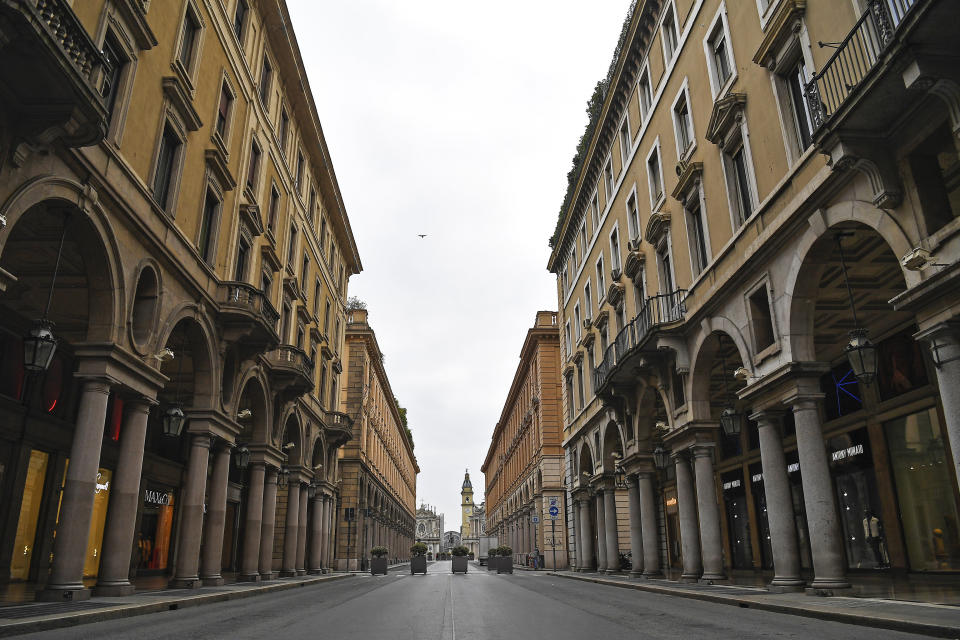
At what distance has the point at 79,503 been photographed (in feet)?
39.0

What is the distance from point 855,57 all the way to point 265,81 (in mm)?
20930

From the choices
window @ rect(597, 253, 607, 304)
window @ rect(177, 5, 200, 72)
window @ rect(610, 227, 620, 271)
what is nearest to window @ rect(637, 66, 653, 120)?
window @ rect(610, 227, 620, 271)

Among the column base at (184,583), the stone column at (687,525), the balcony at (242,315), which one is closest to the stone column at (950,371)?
the stone column at (687,525)

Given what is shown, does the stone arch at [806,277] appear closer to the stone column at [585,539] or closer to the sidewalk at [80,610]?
the sidewalk at [80,610]

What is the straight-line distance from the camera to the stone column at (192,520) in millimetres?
17359

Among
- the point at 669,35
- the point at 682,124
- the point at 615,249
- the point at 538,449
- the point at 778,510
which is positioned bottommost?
the point at 778,510

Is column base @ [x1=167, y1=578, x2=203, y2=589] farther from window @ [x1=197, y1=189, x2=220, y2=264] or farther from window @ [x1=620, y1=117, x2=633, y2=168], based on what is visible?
window @ [x1=620, y1=117, x2=633, y2=168]

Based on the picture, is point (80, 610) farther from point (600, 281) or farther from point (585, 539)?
point (585, 539)

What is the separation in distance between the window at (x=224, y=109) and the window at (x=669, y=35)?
14.1 metres

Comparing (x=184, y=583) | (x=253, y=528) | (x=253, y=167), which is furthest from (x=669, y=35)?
(x=184, y=583)

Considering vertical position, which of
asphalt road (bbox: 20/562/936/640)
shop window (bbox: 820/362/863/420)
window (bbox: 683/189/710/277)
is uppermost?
window (bbox: 683/189/710/277)

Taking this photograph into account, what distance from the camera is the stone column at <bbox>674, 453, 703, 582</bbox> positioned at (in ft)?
62.6

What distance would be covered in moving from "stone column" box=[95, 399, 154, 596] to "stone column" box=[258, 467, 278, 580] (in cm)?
1057

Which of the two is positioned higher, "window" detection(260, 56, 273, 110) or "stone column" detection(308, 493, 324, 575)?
"window" detection(260, 56, 273, 110)
